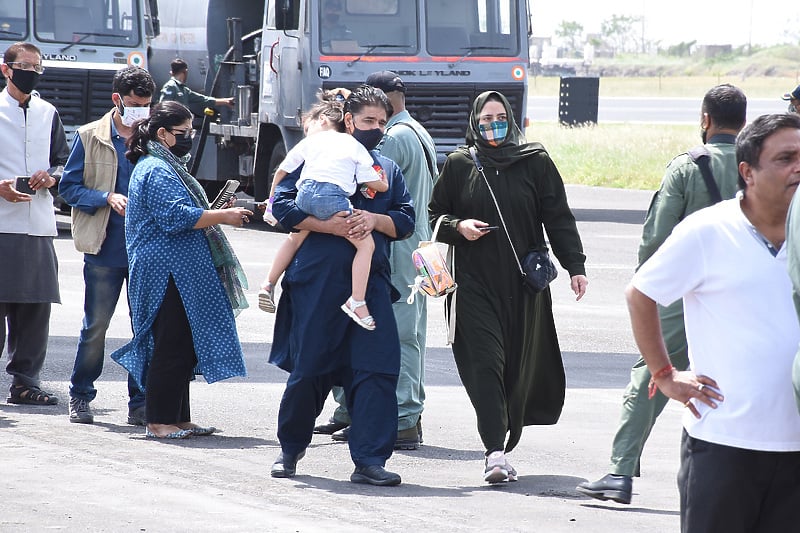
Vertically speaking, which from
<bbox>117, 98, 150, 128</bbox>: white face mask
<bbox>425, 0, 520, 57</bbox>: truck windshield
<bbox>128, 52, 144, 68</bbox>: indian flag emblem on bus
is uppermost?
<bbox>425, 0, 520, 57</bbox>: truck windshield

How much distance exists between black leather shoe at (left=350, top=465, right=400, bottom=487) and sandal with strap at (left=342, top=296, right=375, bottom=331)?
2.09 ft

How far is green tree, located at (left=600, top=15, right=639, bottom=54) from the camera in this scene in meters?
162

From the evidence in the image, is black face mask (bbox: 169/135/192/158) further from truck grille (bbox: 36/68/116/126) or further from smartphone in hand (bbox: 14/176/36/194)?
truck grille (bbox: 36/68/116/126)

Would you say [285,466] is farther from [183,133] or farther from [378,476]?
[183,133]

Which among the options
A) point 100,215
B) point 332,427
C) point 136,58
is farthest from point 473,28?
point 332,427

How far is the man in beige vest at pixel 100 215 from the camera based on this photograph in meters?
7.69

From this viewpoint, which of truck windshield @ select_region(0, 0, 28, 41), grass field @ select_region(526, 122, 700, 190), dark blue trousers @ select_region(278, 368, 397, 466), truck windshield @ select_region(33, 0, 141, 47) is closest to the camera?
dark blue trousers @ select_region(278, 368, 397, 466)

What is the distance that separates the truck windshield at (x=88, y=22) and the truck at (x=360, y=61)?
45.9 inches

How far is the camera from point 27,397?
26.7ft

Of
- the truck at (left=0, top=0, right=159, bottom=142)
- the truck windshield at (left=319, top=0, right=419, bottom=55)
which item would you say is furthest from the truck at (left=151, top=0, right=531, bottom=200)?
the truck at (left=0, top=0, right=159, bottom=142)

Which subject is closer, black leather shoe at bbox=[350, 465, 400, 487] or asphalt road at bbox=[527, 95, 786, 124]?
black leather shoe at bbox=[350, 465, 400, 487]

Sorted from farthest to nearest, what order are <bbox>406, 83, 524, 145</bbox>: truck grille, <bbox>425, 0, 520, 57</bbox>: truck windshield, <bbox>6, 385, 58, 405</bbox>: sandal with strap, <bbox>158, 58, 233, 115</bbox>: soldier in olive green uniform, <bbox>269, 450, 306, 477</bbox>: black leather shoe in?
<bbox>158, 58, 233, 115</bbox>: soldier in olive green uniform < <bbox>406, 83, 524, 145</bbox>: truck grille < <bbox>425, 0, 520, 57</bbox>: truck windshield < <bbox>6, 385, 58, 405</bbox>: sandal with strap < <bbox>269, 450, 306, 477</bbox>: black leather shoe

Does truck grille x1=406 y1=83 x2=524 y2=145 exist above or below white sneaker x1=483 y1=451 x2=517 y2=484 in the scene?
above

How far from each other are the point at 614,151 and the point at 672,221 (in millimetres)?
24544
